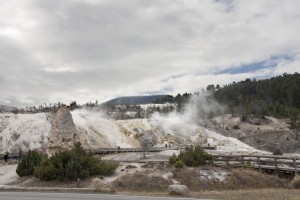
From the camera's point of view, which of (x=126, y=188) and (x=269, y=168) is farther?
(x=269, y=168)

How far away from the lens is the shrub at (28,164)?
27.2 meters

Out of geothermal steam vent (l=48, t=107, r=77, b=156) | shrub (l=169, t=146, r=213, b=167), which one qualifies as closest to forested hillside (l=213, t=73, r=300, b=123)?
shrub (l=169, t=146, r=213, b=167)

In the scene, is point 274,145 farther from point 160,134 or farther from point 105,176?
point 105,176

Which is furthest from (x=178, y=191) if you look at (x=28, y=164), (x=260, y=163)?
(x=28, y=164)

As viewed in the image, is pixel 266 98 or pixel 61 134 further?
pixel 266 98

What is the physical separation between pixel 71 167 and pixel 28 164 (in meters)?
4.83

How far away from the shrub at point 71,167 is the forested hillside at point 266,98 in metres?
79.7

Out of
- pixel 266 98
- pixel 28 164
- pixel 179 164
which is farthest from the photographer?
pixel 266 98

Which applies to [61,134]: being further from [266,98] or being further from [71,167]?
[266,98]

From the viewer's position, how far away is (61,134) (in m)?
32.8

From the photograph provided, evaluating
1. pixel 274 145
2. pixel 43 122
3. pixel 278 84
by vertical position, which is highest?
pixel 278 84

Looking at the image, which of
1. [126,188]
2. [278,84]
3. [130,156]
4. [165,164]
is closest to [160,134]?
[130,156]

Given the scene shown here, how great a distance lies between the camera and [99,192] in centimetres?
1950

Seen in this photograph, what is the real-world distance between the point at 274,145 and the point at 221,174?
59.9m
